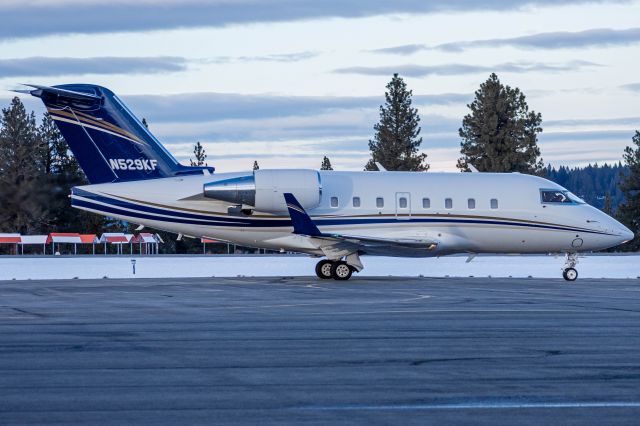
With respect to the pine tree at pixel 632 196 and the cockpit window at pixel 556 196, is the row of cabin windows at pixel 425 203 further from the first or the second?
the pine tree at pixel 632 196

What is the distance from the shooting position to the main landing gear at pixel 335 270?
3158cm

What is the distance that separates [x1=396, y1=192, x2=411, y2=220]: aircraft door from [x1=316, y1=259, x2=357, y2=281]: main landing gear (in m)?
2.32

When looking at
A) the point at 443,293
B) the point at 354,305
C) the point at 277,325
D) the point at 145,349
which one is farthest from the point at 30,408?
the point at 443,293

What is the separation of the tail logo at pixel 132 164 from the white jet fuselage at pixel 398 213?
50 cm

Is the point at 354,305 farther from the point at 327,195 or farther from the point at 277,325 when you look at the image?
the point at 327,195

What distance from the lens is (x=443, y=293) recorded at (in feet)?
81.5

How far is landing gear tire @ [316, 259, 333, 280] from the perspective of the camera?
32.0 metres

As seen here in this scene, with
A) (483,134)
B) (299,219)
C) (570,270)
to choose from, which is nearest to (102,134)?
(299,219)

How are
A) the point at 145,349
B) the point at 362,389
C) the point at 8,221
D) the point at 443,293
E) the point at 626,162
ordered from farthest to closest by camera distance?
the point at 626,162 < the point at 8,221 < the point at 443,293 < the point at 145,349 < the point at 362,389

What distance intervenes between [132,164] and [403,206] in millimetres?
8546

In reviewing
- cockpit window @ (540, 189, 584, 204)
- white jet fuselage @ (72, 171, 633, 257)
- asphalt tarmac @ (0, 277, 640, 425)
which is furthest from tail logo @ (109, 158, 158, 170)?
cockpit window @ (540, 189, 584, 204)

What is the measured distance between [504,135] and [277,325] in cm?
6566

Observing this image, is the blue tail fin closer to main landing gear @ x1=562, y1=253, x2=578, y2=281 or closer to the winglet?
the winglet

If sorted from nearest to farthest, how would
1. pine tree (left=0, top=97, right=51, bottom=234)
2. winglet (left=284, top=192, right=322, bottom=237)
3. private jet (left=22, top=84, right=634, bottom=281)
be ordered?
1. winglet (left=284, top=192, right=322, bottom=237)
2. private jet (left=22, top=84, right=634, bottom=281)
3. pine tree (left=0, top=97, right=51, bottom=234)
